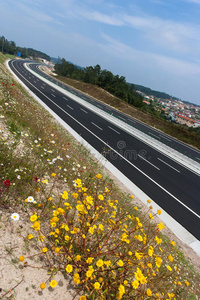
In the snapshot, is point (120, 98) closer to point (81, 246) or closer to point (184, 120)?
point (81, 246)

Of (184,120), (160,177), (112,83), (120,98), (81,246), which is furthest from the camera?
(184,120)

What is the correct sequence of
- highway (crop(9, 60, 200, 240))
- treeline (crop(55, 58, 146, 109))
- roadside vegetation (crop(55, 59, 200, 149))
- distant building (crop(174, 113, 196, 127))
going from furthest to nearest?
distant building (crop(174, 113, 196, 127)), treeline (crop(55, 58, 146, 109)), roadside vegetation (crop(55, 59, 200, 149)), highway (crop(9, 60, 200, 240))

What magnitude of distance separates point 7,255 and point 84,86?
6507 cm

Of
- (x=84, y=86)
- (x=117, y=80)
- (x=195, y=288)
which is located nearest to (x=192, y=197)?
(x=195, y=288)

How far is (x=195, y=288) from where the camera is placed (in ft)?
14.6

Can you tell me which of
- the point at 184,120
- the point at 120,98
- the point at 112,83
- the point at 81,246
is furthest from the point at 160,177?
the point at 184,120

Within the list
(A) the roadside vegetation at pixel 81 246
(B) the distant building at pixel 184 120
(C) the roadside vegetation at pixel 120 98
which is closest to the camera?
(A) the roadside vegetation at pixel 81 246

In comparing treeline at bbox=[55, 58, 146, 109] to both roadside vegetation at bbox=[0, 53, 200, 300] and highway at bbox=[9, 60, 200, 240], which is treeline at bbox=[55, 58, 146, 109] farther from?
roadside vegetation at bbox=[0, 53, 200, 300]

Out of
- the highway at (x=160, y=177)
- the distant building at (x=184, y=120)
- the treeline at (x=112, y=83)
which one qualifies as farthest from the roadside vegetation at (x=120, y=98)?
the distant building at (x=184, y=120)

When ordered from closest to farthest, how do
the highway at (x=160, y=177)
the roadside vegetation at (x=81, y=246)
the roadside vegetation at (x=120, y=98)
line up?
the roadside vegetation at (x=81, y=246), the highway at (x=160, y=177), the roadside vegetation at (x=120, y=98)

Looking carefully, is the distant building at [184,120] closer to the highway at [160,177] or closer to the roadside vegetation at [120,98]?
the roadside vegetation at [120,98]

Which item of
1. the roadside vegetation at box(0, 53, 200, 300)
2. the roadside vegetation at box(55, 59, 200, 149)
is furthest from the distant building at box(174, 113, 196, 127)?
the roadside vegetation at box(0, 53, 200, 300)

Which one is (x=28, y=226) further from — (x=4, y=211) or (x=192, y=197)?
(x=192, y=197)

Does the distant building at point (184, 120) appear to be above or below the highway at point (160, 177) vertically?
above
